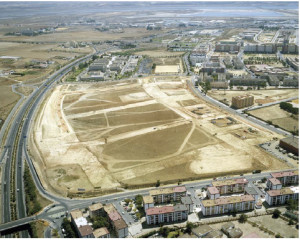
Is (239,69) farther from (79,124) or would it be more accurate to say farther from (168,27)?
(168,27)

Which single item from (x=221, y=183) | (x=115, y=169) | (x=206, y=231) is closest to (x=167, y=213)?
(x=206, y=231)

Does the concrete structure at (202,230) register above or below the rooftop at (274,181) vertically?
below

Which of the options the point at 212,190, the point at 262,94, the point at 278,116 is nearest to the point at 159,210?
the point at 212,190

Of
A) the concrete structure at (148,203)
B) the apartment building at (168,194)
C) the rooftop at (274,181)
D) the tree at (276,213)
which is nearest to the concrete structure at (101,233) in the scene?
the concrete structure at (148,203)

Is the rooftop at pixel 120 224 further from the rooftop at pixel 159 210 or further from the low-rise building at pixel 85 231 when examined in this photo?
the rooftop at pixel 159 210

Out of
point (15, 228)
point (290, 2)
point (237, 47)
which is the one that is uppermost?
point (290, 2)

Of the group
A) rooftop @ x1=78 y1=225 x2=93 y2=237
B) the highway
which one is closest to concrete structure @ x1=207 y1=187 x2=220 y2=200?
rooftop @ x1=78 y1=225 x2=93 y2=237
